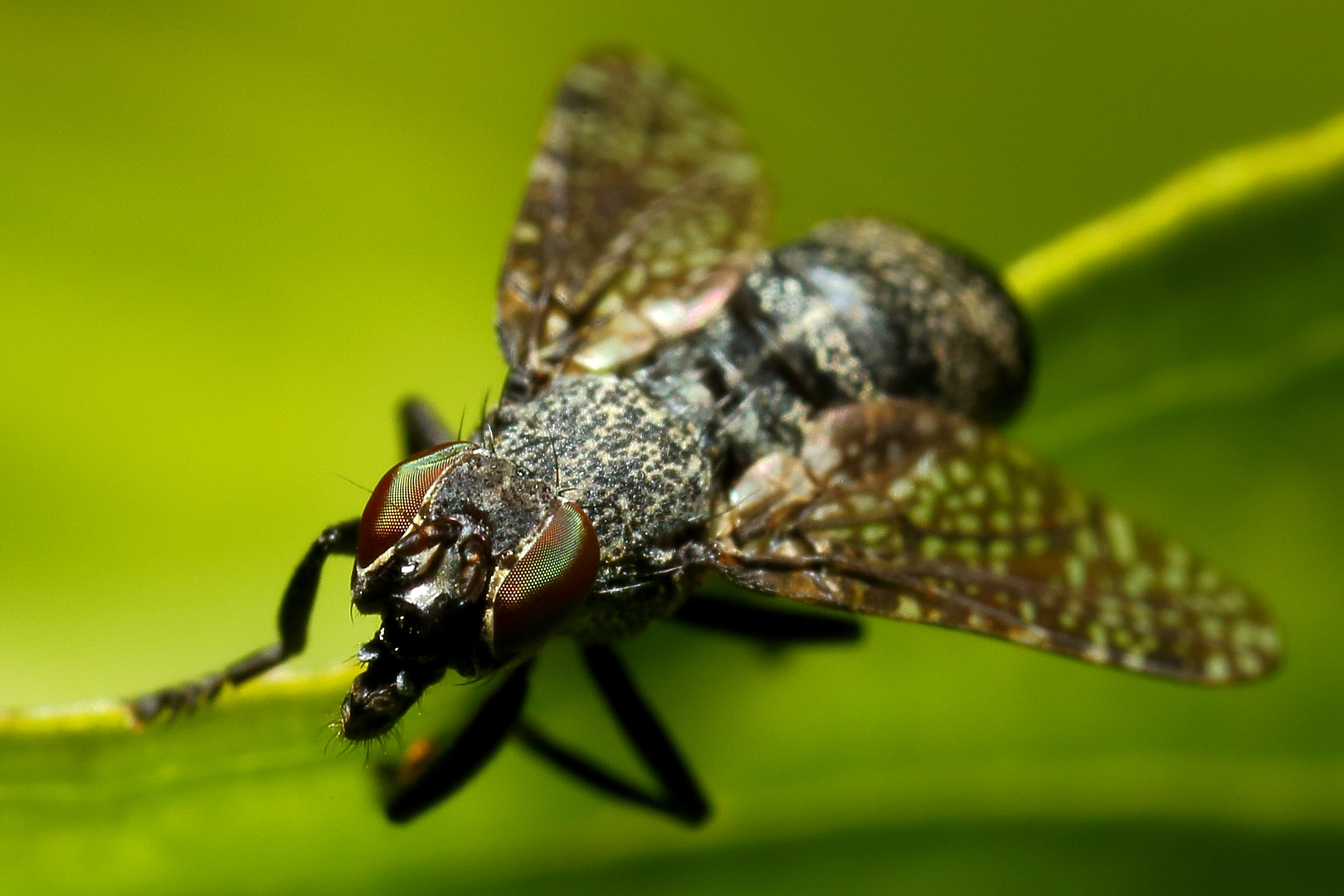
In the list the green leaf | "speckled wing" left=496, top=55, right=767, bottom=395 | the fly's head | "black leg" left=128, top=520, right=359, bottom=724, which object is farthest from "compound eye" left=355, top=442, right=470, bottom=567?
"speckled wing" left=496, top=55, right=767, bottom=395

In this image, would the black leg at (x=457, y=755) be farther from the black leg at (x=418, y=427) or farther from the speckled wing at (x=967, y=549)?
the black leg at (x=418, y=427)

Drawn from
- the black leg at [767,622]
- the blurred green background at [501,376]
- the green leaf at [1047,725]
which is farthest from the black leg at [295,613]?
the black leg at [767,622]

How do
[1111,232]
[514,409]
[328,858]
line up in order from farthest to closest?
[514,409] < [1111,232] < [328,858]

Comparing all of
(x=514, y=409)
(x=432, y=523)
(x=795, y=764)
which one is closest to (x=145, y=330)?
(x=514, y=409)

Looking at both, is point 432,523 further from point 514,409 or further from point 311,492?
point 311,492

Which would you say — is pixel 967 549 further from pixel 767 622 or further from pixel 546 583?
pixel 546 583
